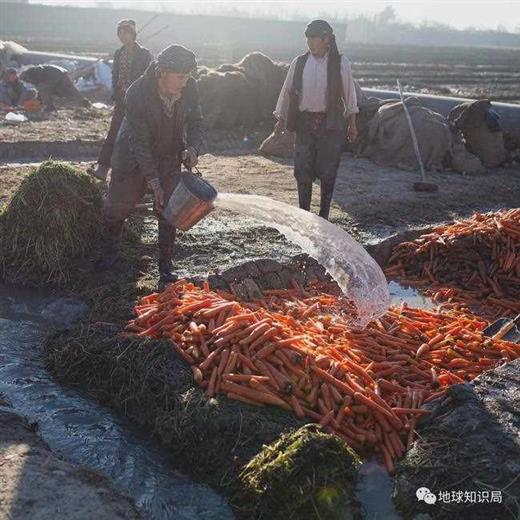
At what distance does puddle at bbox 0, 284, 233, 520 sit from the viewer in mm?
3650

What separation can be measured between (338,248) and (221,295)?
4.12 ft

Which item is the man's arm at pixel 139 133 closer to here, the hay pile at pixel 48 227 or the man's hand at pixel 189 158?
the man's hand at pixel 189 158

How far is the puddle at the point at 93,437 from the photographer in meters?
3.65

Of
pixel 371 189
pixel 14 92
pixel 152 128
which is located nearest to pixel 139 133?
→ pixel 152 128

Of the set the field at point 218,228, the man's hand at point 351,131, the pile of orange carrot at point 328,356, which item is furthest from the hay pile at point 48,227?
the man's hand at point 351,131

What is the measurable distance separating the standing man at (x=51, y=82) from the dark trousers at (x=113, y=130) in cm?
860

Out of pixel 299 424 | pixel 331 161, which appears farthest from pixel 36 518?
pixel 331 161

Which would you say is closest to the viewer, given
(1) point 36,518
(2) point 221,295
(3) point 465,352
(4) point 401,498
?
(1) point 36,518

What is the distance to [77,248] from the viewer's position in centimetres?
620

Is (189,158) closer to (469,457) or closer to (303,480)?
(303,480)

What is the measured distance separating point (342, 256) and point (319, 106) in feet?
5.57

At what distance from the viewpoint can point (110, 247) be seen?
19.7 ft

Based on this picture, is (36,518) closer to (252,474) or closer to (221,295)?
(252,474)

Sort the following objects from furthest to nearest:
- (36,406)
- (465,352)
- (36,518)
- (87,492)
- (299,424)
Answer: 1. (465,352)
2. (36,406)
3. (299,424)
4. (87,492)
5. (36,518)
